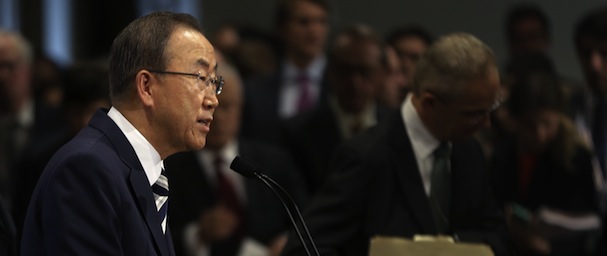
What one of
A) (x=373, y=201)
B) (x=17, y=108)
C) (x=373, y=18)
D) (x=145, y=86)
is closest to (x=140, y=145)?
(x=145, y=86)

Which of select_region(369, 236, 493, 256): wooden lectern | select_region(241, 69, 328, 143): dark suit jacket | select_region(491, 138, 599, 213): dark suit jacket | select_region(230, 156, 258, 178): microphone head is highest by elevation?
select_region(230, 156, 258, 178): microphone head

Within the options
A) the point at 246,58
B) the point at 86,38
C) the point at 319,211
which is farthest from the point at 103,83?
the point at 86,38

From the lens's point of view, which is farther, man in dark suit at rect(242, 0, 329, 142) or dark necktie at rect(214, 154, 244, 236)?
man in dark suit at rect(242, 0, 329, 142)

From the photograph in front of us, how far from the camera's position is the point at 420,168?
359 centimetres

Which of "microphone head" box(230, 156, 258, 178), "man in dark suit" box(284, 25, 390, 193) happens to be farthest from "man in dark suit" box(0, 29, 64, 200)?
"microphone head" box(230, 156, 258, 178)

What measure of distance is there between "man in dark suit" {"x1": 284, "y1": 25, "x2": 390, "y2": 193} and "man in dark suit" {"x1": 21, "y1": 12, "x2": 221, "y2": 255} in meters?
2.41

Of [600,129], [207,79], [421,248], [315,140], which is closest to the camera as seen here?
[207,79]

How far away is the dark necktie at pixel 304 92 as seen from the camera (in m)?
5.86

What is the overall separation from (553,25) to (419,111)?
4722mm

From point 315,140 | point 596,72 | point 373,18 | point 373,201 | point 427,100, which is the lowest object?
point 373,18

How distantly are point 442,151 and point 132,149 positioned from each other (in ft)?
4.20

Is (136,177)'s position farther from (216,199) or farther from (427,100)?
(216,199)

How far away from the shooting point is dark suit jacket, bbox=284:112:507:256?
3.48 m

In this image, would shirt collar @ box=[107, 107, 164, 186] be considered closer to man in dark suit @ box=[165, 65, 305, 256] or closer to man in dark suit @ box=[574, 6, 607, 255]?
man in dark suit @ box=[165, 65, 305, 256]
